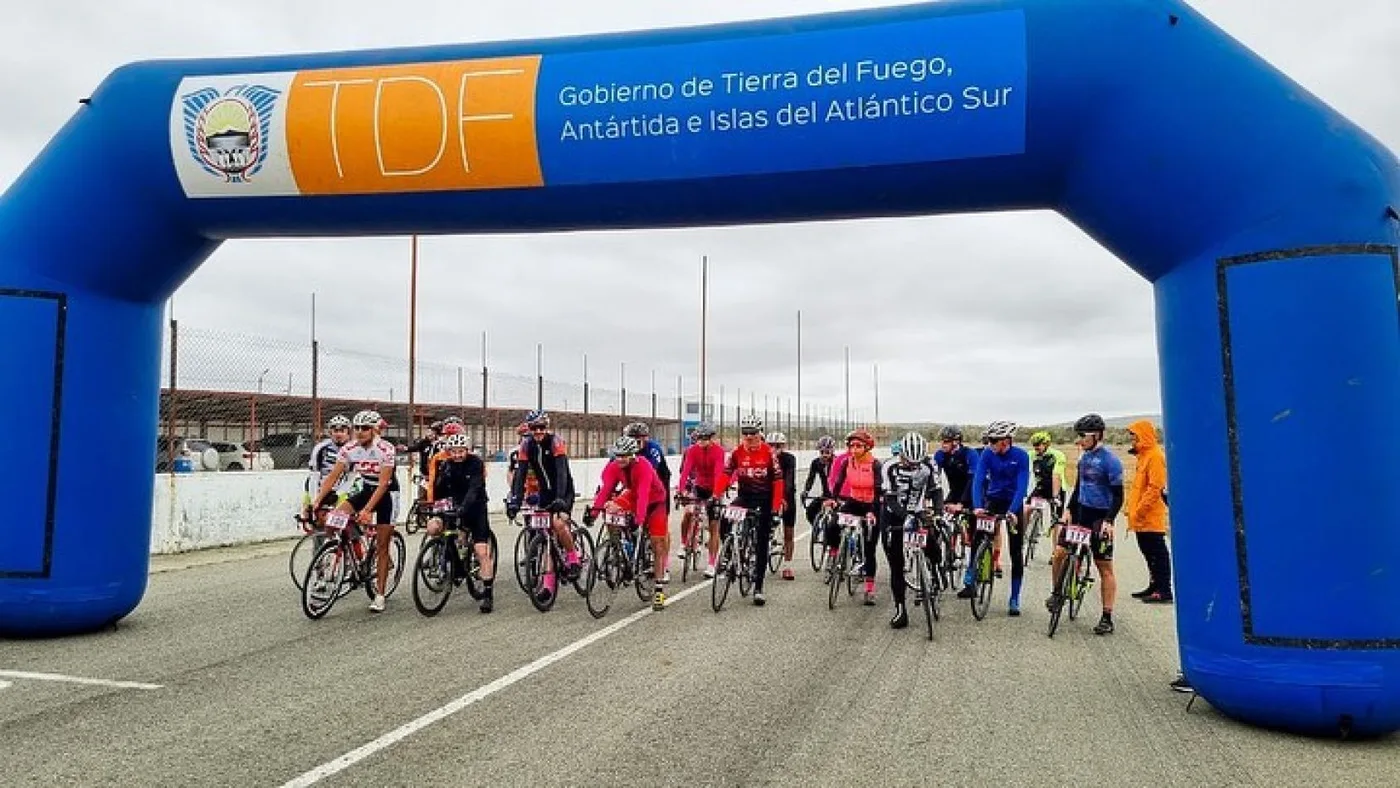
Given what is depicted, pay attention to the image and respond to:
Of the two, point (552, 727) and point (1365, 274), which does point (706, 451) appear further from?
point (1365, 274)

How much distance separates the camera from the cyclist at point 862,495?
9.30m

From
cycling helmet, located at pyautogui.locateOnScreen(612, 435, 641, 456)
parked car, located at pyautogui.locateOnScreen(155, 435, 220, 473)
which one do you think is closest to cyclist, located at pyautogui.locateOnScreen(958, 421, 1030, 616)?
cycling helmet, located at pyautogui.locateOnScreen(612, 435, 641, 456)

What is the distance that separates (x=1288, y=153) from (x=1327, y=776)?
126 inches

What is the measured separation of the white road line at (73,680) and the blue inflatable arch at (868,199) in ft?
3.46

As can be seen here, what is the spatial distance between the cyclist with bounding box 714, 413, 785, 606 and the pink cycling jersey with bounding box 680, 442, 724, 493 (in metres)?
0.12

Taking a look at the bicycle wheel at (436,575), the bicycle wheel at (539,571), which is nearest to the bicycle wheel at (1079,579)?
the bicycle wheel at (539,571)

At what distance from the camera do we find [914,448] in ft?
27.7

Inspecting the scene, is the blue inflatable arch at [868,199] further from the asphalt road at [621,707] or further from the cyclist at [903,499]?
the cyclist at [903,499]

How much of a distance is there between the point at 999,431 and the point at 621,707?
5.54 metres

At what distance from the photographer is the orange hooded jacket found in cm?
904

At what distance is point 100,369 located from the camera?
23.3ft

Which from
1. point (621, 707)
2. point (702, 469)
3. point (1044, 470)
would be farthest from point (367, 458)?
point (1044, 470)

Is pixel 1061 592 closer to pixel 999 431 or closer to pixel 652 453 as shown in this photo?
pixel 999 431

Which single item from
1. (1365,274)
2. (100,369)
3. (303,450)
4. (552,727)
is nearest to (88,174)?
(100,369)
